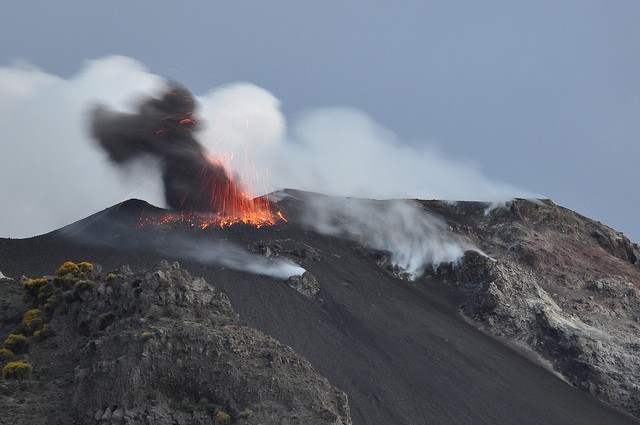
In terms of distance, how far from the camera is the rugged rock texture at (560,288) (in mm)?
56969

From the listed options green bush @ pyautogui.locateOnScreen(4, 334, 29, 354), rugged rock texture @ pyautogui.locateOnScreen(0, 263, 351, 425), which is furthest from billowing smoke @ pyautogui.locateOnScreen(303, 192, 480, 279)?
green bush @ pyautogui.locateOnScreen(4, 334, 29, 354)

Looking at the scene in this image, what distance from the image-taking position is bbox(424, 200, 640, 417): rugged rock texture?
57.0m

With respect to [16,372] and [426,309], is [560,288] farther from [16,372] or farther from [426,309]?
[16,372]

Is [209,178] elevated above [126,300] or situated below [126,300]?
above

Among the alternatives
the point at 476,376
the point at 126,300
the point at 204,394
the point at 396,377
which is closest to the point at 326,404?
the point at 204,394

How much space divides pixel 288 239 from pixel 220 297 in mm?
30303

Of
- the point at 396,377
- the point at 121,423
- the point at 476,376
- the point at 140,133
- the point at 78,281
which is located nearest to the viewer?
the point at 121,423

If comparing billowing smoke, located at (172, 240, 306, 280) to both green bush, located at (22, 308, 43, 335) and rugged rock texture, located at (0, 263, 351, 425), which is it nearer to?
green bush, located at (22, 308, 43, 335)

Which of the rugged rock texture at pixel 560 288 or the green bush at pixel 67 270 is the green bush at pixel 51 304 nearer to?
the green bush at pixel 67 270

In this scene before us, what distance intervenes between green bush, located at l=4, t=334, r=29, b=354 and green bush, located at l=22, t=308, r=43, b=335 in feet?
5.13

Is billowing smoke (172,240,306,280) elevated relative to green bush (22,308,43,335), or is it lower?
elevated

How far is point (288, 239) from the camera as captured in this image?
6844 centimetres

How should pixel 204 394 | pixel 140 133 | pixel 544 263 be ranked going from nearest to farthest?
1. pixel 204 394
2. pixel 544 263
3. pixel 140 133

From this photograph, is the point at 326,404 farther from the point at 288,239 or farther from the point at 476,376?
the point at 288,239
